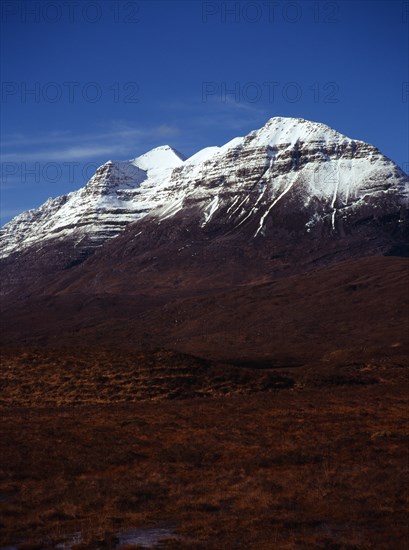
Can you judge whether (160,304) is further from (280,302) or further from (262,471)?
(262,471)

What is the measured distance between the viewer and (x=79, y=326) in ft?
580

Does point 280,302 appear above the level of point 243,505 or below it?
above

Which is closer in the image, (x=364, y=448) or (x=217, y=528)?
(x=217, y=528)

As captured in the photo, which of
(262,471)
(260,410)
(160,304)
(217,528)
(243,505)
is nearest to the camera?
(217,528)

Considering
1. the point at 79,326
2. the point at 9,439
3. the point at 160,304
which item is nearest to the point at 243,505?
the point at 9,439

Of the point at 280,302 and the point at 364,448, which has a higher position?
the point at 280,302

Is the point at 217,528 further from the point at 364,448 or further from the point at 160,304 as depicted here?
the point at 160,304

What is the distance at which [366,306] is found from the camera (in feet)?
485

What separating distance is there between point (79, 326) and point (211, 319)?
116 ft

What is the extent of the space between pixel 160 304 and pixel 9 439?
16415 cm

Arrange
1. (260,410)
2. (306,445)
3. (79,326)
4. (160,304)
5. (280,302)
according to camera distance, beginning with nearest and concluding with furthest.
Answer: (306,445)
(260,410)
(280,302)
(79,326)
(160,304)

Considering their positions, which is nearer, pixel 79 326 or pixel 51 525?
pixel 51 525

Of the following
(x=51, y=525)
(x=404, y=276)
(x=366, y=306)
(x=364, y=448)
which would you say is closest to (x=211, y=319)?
(x=366, y=306)

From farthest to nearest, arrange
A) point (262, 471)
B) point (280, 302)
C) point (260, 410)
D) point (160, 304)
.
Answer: point (160, 304) → point (280, 302) → point (260, 410) → point (262, 471)
